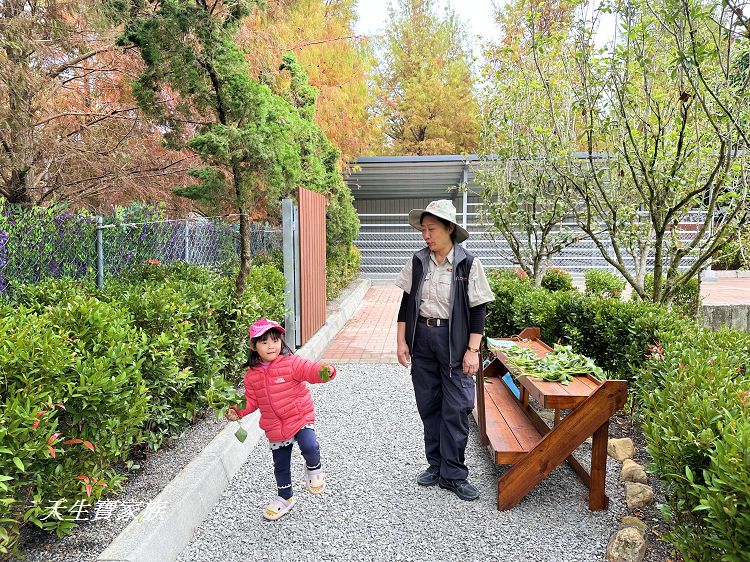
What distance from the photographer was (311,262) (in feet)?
26.3

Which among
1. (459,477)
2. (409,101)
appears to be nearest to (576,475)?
(459,477)

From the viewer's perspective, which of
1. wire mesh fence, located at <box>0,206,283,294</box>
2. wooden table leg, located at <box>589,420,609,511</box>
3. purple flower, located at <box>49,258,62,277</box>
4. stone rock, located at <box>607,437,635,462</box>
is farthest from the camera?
purple flower, located at <box>49,258,62,277</box>

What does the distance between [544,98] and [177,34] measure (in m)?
4.61

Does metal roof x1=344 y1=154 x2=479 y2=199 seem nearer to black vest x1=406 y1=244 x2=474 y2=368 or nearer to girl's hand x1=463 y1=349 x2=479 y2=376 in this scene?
black vest x1=406 y1=244 x2=474 y2=368

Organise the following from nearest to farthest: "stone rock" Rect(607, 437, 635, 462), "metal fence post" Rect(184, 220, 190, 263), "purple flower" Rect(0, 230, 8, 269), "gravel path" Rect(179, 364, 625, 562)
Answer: "gravel path" Rect(179, 364, 625, 562), "stone rock" Rect(607, 437, 635, 462), "purple flower" Rect(0, 230, 8, 269), "metal fence post" Rect(184, 220, 190, 263)

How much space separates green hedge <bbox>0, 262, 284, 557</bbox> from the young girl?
0.18 meters

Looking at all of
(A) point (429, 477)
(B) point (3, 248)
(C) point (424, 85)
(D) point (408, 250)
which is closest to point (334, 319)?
(B) point (3, 248)

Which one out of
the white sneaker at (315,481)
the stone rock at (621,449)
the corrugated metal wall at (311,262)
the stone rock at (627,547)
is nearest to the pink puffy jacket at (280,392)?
the white sneaker at (315,481)

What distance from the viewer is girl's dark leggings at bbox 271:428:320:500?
3.19 m

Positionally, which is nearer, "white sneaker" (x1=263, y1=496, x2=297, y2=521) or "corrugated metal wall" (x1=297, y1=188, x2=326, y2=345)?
"white sneaker" (x1=263, y1=496, x2=297, y2=521)

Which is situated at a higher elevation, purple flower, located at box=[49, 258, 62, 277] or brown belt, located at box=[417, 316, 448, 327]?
purple flower, located at box=[49, 258, 62, 277]

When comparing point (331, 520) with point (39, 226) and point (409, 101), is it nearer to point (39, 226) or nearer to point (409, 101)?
point (39, 226)

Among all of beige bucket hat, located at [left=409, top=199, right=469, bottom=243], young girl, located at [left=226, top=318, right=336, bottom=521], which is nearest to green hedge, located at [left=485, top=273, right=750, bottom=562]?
beige bucket hat, located at [left=409, top=199, right=469, bottom=243]

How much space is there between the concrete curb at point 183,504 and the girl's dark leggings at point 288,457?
1.55 ft
